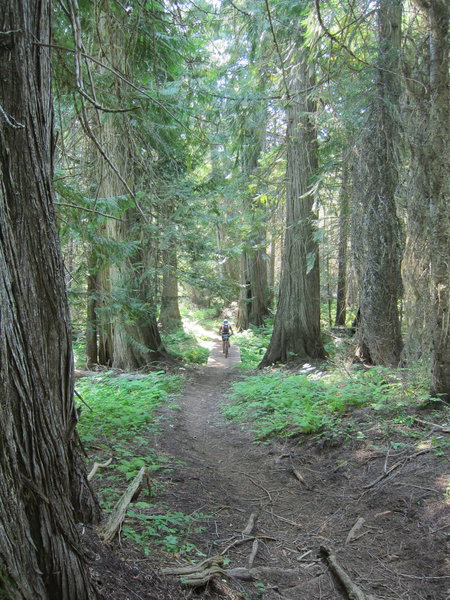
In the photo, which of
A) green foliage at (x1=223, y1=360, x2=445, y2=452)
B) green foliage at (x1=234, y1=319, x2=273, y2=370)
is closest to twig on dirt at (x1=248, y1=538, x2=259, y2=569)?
green foliage at (x1=223, y1=360, x2=445, y2=452)

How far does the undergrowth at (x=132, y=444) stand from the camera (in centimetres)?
300

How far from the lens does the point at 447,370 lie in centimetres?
482

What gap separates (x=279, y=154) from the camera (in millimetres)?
11344

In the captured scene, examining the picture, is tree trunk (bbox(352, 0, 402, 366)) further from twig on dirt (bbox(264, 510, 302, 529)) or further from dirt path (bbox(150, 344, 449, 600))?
twig on dirt (bbox(264, 510, 302, 529))

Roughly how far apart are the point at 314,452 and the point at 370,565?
2055 millimetres

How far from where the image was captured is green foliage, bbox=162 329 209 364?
13.7 m

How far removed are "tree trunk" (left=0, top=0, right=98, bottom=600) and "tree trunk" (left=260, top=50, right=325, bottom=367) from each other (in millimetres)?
8298

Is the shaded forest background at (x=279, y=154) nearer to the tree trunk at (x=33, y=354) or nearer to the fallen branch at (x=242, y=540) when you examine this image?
the tree trunk at (x=33, y=354)

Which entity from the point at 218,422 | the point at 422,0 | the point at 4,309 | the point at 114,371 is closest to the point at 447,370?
the point at 218,422

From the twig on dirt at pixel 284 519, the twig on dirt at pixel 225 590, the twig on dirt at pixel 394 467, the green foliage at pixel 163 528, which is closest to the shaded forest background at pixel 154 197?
the green foliage at pixel 163 528

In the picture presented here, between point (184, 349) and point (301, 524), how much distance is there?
447 inches

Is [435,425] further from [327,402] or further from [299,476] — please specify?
[327,402]

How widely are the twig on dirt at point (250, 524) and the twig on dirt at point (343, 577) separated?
2.10ft

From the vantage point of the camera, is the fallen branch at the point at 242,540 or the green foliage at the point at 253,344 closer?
the fallen branch at the point at 242,540
